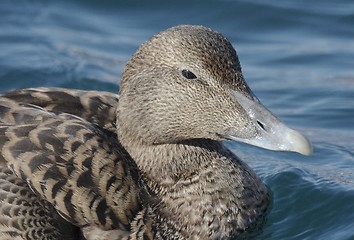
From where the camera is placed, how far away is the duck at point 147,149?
6.35 m

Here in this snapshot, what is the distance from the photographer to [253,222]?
7.03 metres

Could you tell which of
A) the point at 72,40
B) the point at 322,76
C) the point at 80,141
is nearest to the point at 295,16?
the point at 322,76

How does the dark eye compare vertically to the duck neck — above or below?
above

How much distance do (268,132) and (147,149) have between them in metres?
0.89

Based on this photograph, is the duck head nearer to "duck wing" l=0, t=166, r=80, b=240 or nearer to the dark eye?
the dark eye

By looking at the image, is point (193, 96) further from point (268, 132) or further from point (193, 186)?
point (193, 186)

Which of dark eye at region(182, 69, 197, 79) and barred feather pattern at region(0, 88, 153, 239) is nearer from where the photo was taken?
barred feather pattern at region(0, 88, 153, 239)

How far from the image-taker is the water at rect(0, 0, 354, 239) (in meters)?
8.02

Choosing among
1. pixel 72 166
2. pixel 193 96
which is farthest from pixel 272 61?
pixel 72 166

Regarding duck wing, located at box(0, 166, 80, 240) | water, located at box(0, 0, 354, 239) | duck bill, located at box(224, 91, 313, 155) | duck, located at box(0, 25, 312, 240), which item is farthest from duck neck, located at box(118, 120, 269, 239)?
duck wing, located at box(0, 166, 80, 240)

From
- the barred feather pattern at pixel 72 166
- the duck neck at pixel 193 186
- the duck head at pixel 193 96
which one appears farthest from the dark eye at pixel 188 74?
the barred feather pattern at pixel 72 166

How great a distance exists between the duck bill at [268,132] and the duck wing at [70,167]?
81 cm

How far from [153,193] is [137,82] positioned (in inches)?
30.0

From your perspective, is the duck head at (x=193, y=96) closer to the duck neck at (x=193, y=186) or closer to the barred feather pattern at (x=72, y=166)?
the duck neck at (x=193, y=186)
